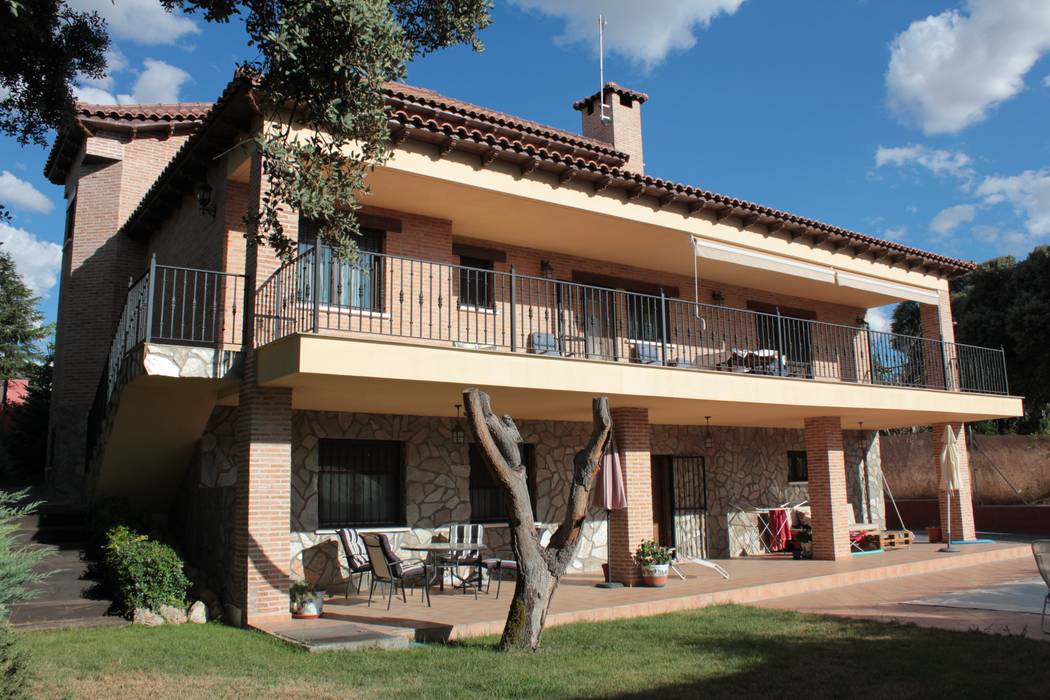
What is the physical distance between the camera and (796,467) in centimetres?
1833

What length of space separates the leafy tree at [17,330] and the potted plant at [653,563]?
25.4 m

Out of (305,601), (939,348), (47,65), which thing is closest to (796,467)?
(939,348)

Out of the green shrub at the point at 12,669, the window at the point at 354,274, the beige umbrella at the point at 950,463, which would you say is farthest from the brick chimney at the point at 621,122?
the green shrub at the point at 12,669

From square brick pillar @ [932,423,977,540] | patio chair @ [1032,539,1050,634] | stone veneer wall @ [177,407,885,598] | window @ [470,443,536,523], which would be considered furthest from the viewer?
square brick pillar @ [932,423,977,540]

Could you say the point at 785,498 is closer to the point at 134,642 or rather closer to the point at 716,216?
the point at 716,216

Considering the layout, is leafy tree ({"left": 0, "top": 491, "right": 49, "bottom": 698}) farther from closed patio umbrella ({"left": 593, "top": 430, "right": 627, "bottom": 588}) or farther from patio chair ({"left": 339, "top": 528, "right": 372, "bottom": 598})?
closed patio umbrella ({"left": 593, "top": 430, "right": 627, "bottom": 588})

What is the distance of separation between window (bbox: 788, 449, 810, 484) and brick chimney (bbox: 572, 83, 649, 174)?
286 inches

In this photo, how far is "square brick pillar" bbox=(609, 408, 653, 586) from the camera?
480 inches

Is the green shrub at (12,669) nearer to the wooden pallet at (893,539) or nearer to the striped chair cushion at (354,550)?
the striped chair cushion at (354,550)

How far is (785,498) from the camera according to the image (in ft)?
58.4

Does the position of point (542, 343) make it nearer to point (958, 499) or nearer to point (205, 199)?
point (205, 199)

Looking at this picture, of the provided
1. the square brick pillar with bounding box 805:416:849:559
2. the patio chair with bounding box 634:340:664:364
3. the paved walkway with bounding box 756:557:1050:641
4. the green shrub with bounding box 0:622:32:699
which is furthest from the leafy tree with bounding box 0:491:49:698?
the square brick pillar with bounding box 805:416:849:559

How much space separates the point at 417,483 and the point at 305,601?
126 inches

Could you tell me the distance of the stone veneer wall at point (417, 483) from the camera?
1132cm
